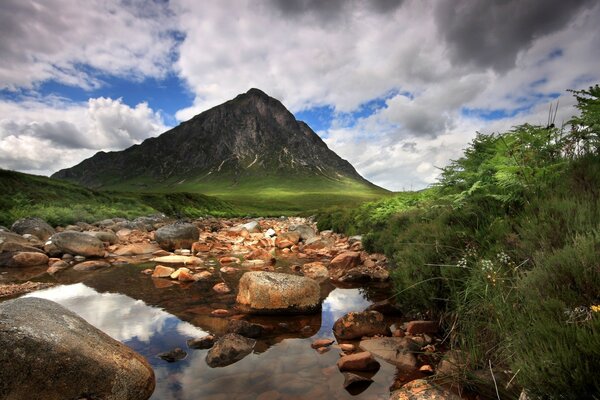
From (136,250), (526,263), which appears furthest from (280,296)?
(136,250)

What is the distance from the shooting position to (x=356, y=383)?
4.23 m

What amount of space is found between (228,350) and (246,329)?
2.85 ft

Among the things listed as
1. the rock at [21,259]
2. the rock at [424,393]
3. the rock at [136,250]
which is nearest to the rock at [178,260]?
the rock at [136,250]

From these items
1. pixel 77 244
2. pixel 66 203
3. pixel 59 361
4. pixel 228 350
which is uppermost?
pixel 66 203

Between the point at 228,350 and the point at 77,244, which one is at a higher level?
the point at 77,244

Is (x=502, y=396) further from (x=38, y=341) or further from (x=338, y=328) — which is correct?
(x=38, y=341)

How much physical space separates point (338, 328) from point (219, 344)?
2.09 metres

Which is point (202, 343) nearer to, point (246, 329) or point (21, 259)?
point (246, 329)

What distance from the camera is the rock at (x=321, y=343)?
5.46m

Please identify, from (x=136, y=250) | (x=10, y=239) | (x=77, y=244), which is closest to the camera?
(x=10, y=239)

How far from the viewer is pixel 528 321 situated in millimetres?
2816

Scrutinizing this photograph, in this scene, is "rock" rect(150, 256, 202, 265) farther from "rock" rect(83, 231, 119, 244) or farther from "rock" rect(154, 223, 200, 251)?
Result: "rock" rect(83, 231, 119, 244)

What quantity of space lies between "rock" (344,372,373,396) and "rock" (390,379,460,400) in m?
0.62

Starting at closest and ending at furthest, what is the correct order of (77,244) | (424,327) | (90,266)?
(424,327), (90,266), (77,244)
